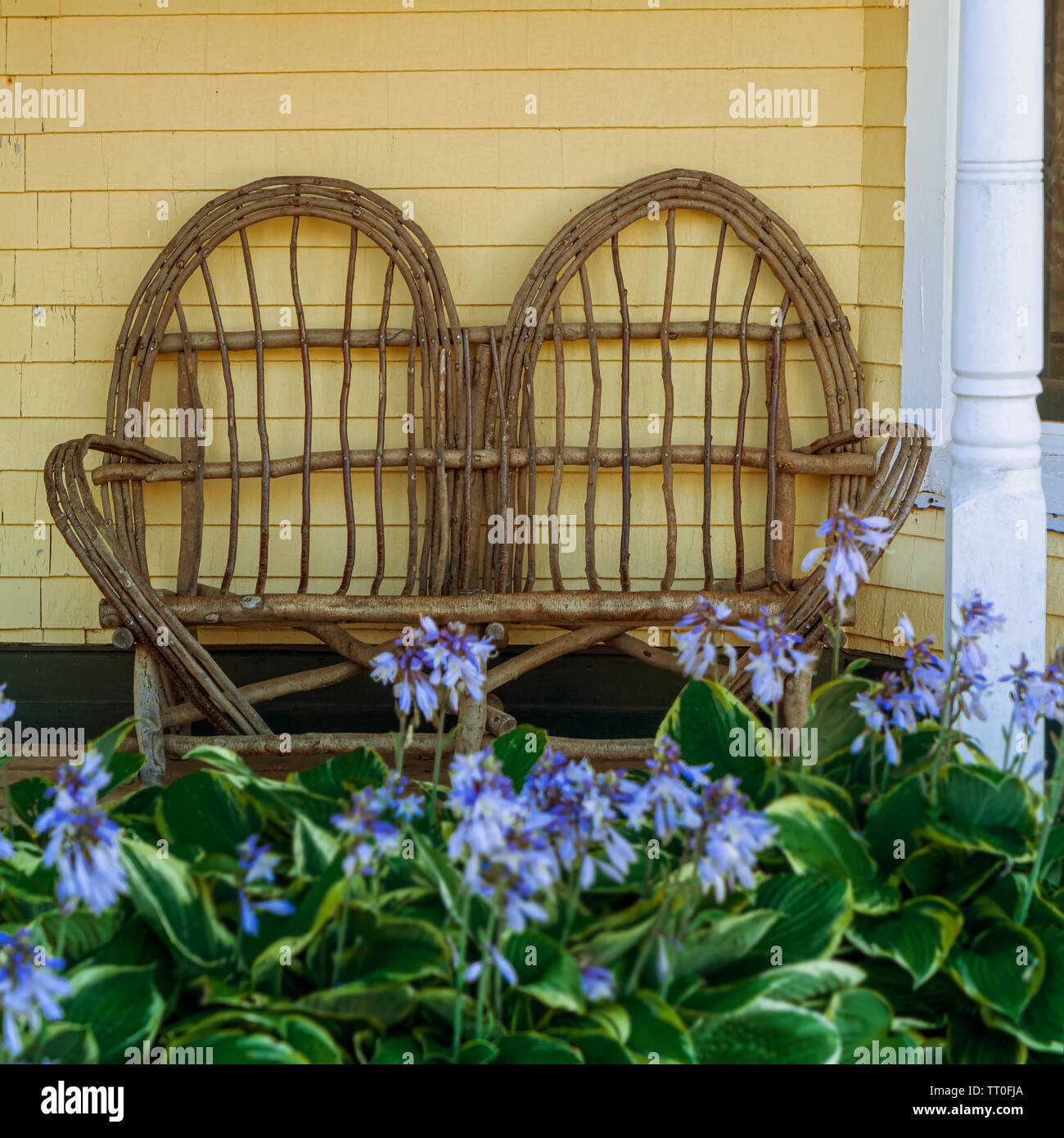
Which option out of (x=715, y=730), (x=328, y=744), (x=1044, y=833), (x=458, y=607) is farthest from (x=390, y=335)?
(x=1044, y=833)

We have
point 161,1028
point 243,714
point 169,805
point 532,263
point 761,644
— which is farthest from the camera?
point 532,263

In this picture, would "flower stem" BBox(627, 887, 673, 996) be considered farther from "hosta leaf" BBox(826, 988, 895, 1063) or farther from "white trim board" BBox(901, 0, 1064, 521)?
"white trim board" BBox(901, 0, 1064, 521)

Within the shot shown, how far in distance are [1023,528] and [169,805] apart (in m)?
1.26

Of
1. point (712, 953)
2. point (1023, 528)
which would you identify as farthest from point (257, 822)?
point (1023, 528)

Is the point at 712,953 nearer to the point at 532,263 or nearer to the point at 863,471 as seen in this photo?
the point at 863,471

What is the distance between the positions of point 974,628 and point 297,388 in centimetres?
244

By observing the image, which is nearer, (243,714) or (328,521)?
(243,714)

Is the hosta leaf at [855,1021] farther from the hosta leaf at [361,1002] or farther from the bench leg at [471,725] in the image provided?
the bench leg at [471,725]

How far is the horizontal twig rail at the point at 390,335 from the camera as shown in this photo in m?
3.37

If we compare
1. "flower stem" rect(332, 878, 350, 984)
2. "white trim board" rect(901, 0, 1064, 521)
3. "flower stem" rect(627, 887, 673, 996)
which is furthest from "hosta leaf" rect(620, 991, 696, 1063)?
"white trim board" rect(901, 0, 1064, 521)

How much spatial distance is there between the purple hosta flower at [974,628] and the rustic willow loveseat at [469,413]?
1.54 metres

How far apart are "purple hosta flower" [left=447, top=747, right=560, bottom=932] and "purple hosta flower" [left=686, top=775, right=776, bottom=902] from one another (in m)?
0.11

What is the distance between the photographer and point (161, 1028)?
113 cm

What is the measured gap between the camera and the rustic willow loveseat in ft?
10.6
